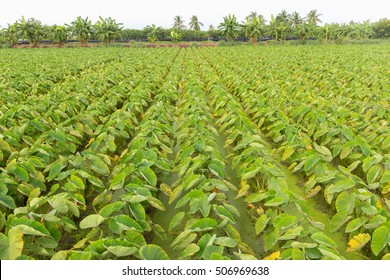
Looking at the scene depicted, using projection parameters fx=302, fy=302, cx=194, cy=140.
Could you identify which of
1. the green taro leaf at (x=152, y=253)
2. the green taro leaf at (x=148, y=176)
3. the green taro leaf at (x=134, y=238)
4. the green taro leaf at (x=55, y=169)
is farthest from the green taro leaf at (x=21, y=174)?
the green taro leaf at (x=152, y=253)

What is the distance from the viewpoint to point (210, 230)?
2.40 meters

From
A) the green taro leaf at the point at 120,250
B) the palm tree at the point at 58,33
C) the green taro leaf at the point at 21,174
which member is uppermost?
the palm tree at the point at 58,33

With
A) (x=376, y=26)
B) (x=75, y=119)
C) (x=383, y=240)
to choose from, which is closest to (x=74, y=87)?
(x=75, y=119)

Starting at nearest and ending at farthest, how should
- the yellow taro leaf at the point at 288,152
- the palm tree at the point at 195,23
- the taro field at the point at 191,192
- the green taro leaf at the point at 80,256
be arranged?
the green taro leaf at the point at 80,256
the taro field at the point at 191,192
the yellow taro leaf at the point at 288,152
the palm tree at the point at 195,23

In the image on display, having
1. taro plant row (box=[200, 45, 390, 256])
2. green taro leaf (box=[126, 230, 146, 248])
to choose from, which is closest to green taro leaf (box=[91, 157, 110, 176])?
green taro leaf (box=[126, 230, 146, 248])

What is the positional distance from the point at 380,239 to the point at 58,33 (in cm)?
4398

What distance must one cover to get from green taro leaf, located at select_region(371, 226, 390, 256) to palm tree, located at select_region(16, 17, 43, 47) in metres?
44.8

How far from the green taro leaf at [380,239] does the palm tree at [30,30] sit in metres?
44.8

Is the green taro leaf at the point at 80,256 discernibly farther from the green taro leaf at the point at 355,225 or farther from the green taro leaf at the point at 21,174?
the green taro leaf at the point at 355,225

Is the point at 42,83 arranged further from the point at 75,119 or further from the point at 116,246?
the point at 116,246

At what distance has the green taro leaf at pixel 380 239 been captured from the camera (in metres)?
2.12

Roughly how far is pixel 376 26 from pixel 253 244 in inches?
2586

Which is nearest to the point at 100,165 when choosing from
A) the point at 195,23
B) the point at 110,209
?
the point at 110,209

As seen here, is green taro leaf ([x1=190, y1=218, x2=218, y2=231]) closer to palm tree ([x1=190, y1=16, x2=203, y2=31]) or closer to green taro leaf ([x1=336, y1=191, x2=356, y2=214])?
green taro leaf ([x1=336, y1=191, x2=356, y2=214])
